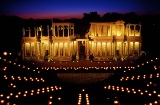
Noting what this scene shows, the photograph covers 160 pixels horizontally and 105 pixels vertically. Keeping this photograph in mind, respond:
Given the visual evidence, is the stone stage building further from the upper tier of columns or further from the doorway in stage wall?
the doorway in stage wall

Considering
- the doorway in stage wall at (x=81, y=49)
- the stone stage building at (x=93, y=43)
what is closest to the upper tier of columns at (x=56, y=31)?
the stone stage building at (x=93, y=43)

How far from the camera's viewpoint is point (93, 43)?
26734 millimetres

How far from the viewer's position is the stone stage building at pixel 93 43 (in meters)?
26.4

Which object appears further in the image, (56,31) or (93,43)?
(56,31)

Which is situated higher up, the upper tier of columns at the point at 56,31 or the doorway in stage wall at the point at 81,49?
the upper tier of columns at the point at 56,31

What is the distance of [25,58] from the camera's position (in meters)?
26.6

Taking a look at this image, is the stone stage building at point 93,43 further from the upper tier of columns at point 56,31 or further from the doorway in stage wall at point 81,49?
the doorway in stage wall at point 81,49

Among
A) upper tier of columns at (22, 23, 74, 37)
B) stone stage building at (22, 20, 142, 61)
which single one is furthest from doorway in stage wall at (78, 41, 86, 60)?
upper tier of columns at (22, 23, 74, 37)

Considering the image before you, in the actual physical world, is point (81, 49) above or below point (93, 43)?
below

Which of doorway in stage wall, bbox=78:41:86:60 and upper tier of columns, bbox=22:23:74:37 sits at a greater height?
upper tier of columns, bbox=22:23:74:37

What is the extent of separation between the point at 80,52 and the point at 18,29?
804 cm

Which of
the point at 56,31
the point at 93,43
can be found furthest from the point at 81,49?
the point at 56,31

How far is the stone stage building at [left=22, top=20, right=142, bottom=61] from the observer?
26.4 m

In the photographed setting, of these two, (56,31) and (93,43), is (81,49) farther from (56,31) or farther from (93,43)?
(56,31)
